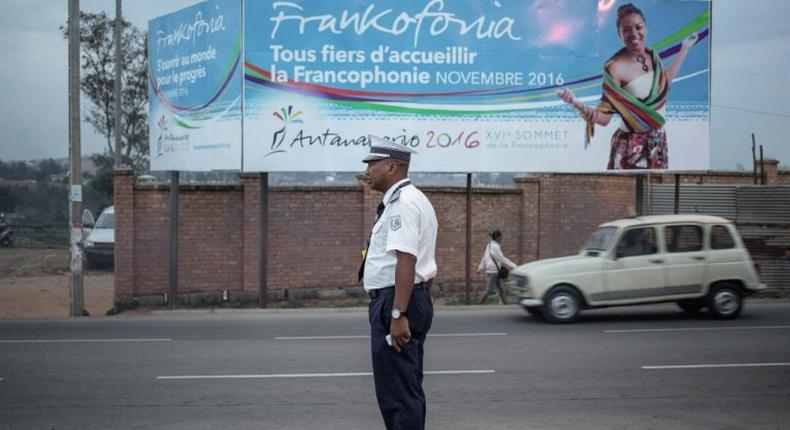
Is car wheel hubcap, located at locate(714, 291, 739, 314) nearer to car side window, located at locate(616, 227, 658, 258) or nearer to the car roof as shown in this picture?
the car roof

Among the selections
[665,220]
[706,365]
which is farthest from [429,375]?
[665,220]

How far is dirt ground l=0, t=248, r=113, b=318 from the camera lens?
18.4 metres

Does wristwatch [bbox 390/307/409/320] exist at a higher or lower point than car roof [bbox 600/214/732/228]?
lower

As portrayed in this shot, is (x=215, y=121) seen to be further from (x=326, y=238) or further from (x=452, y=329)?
(x=452, y=329)

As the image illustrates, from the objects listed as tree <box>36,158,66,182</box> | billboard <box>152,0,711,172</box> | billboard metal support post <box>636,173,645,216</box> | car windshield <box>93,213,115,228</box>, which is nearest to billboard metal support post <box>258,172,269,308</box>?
billboard <box>152,0,711,172</box>

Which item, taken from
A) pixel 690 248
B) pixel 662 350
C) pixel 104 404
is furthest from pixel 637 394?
pixel 690 248

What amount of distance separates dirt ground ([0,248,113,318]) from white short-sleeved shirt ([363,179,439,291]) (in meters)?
13.5

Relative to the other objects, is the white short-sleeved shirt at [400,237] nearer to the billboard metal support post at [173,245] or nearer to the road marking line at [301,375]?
the road marking line at [301,375]

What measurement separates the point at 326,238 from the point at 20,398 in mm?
11163

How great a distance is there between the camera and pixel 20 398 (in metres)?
8.12

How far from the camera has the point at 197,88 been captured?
59.3 feet

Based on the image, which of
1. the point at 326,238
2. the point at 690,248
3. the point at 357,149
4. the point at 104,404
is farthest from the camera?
the point at 326,238

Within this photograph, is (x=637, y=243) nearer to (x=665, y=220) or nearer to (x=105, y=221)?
(x=665, y=220)

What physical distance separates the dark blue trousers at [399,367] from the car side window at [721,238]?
34.6ft
